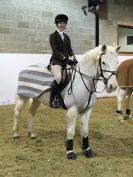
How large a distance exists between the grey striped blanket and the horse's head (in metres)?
0.74

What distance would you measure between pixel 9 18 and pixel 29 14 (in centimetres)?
61

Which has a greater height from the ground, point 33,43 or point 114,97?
point 33,43

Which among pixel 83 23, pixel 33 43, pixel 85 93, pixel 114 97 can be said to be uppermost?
pixel 83 23

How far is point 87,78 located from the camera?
3.36 m

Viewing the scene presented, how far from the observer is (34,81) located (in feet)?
12.7

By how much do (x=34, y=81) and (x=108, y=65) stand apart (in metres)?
1.13

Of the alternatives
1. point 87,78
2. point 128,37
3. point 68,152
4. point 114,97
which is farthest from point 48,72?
point 128,37

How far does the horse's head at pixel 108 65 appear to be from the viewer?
10.1 feet

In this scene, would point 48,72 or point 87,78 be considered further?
point 48,72

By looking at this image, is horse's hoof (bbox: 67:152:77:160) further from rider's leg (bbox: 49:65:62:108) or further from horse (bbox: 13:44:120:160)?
rider's leg (bbox: 49:65:62:108)

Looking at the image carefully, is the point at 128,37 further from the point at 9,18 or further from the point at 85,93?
the point at 85,93

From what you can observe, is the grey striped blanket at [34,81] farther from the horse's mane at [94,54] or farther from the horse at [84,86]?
the horse's mane at [94,54]

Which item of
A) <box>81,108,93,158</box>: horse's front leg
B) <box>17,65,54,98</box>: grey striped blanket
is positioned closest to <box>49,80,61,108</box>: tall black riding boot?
<box>17,65,54,98</box>: grey striped blanket

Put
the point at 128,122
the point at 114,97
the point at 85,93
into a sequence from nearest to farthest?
1. the point at 85,93
2. the point at 128,122
3. the point at 114,97
